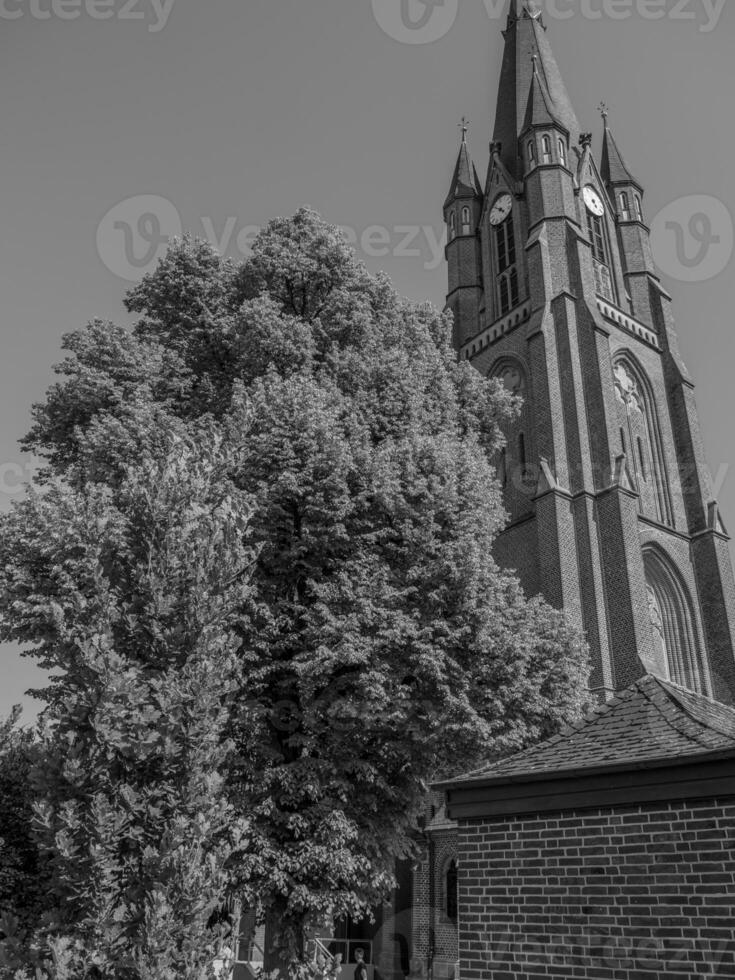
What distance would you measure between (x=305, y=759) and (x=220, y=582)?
16.8 feet

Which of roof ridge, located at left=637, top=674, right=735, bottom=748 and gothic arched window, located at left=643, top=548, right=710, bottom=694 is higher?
gothic arched window, located at left=643, top=548, right=710, bottom=694

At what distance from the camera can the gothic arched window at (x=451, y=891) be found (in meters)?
23.5

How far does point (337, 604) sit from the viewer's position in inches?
482

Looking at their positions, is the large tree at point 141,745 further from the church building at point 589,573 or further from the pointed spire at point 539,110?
the pointed spire at point 539,110

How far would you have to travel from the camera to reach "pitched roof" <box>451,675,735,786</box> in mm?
6477

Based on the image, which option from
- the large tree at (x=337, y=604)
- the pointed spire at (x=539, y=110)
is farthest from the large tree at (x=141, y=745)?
the pointed spire at (x=539, y=110)

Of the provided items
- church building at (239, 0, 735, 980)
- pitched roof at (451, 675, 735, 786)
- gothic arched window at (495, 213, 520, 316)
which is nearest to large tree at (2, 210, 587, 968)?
church building at (239, 0, 735, 980)

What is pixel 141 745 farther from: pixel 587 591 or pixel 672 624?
pixel 672 624

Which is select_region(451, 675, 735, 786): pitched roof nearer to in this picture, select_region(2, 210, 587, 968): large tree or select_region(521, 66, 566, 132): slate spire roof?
select_region(2, 210, 587, 968): large tree

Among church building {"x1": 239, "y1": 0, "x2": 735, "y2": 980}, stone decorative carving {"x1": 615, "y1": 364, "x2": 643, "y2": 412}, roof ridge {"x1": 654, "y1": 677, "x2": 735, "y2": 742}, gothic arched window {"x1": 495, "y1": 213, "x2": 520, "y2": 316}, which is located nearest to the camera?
church building {"x1": 239, "y1": 0, "x2": 735, "y2": 980}

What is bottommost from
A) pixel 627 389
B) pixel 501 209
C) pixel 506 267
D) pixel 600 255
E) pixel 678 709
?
pixel 678 709

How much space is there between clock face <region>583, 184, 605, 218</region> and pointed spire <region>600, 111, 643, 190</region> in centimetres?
252

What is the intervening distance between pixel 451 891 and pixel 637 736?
1921 cm

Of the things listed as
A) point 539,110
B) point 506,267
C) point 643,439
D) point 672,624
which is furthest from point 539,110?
point 672,624
